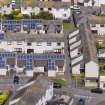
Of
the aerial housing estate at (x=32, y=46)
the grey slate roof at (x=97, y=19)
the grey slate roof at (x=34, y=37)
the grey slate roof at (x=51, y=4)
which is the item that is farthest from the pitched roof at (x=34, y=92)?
the grey slate roof at (x=51, y=4)

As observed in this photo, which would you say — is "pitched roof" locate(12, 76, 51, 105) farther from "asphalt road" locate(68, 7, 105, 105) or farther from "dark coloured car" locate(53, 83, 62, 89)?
"asphalt road" locate(68, 7, 105, 105)

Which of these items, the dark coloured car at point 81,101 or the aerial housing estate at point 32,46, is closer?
the dark coloured car at point 81,101

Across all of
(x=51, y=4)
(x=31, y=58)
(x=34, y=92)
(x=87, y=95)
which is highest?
(x=51, y=4)

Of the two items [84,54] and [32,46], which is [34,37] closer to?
[32,46]

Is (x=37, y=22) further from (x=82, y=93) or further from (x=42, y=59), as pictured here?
(x=82, y=93)

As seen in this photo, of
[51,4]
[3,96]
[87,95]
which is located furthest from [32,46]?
[51,4]

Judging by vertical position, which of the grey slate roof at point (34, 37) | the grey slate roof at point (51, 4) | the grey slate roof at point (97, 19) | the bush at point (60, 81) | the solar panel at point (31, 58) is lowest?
the bush at point (60, 81)

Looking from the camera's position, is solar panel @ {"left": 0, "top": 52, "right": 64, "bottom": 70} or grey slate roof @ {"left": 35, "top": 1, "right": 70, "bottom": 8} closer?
solar panel @ {"left": 0, "top": 52, "right": 64, "bottom": 70}

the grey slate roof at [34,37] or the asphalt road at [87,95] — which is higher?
the grey slate roof at [34,37]

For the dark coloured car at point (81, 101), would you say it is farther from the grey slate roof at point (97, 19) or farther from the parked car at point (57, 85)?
the grey slate roof at point (97, 19)

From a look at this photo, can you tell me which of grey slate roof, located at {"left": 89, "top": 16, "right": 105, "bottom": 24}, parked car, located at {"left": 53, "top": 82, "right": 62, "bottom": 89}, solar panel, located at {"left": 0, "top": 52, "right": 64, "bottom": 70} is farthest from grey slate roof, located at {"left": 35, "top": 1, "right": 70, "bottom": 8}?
parked car, located at {"left": 53, "top": 82, "right": 62, "bottom": 89}

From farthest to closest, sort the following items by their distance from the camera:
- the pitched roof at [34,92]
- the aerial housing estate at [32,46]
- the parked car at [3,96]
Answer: the aerial housing estate at [32,46], the parked car at [3,96], the pitched roof at [34,92]

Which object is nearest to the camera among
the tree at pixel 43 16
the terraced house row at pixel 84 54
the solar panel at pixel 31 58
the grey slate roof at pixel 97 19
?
the terraced house row at pixel 84 54

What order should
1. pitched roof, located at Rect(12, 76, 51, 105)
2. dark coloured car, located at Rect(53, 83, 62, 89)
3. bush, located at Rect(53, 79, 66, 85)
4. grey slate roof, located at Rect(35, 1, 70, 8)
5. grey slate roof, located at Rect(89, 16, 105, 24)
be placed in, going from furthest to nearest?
1. grey slate roof, located at Rect(35, 1, 70, 8)
2. grey slate roof, located at Rect(89, 16, 105, 24)
3. bush, located at Rect(53, 79, 66, 85)
4. dark coloured car, located at Rect(53, 83, 62, 89)
5. pitched roof, located at Rect(12, 76, 51, 105)
